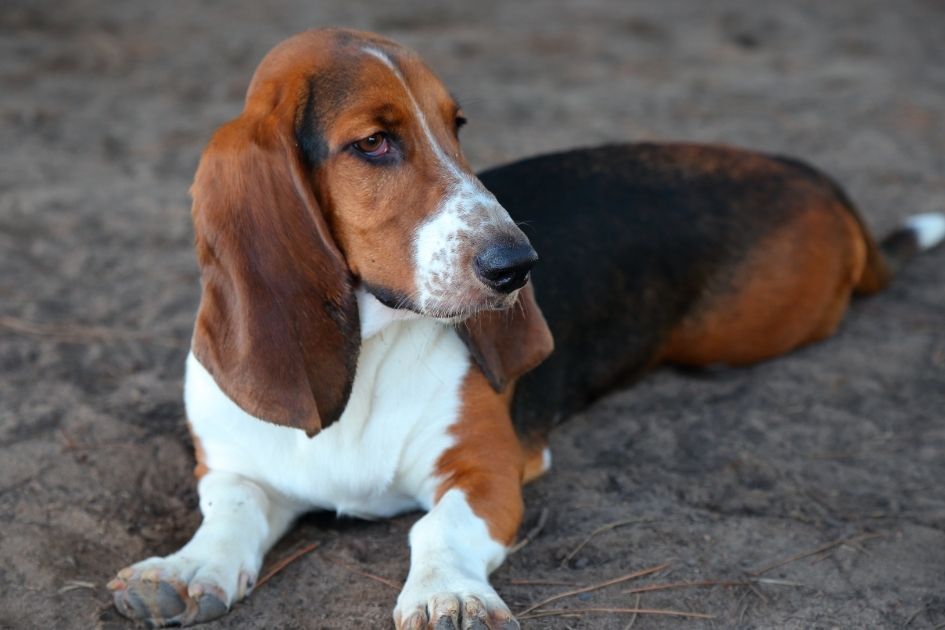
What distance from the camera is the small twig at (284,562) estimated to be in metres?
3.72

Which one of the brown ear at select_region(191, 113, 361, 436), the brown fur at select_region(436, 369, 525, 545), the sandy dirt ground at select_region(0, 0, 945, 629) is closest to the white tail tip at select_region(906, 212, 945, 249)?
the sandy dirt ground at select_region(0, 0, 945, 629)

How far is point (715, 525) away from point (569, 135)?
4.37 metres

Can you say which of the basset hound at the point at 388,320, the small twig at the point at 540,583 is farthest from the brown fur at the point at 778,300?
the small twig at the point at 540,583

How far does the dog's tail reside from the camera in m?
5.75

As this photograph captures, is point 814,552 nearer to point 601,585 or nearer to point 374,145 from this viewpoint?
point 601,585

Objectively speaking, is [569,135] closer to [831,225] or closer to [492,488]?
[831,225]

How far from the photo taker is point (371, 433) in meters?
3.86

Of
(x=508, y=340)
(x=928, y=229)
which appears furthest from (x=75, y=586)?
(x=928, y=229)

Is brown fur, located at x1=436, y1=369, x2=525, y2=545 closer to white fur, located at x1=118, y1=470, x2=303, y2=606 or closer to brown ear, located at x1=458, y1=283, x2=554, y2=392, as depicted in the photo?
Result: brown ear, located at x1=458, y1=283, x2=554, y2=392

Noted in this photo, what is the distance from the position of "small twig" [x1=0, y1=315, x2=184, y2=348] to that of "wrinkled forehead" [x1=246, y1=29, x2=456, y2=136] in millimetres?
1976

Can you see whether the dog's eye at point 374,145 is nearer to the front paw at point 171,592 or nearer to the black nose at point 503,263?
the black nose at point 503,263

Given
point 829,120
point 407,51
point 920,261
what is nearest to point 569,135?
point 829,120

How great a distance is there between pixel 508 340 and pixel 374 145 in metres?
0.80

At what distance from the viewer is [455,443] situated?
3904 millimetres
